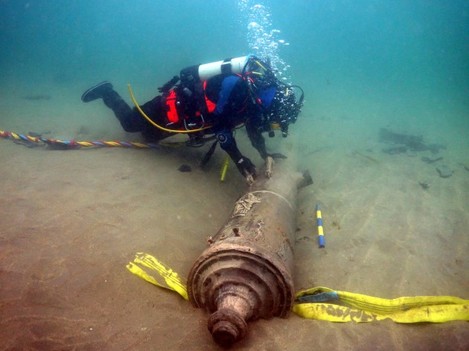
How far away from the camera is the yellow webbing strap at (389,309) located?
9.15 ft

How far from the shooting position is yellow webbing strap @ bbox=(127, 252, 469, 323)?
2.80 meters

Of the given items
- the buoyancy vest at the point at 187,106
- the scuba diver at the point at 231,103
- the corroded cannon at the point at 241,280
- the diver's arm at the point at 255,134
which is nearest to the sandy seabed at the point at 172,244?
the corroded cannon at the point at 241,280

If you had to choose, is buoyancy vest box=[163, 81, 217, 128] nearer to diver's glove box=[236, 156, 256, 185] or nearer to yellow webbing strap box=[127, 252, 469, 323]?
diver's glove box=[236, 156, 256, 185]

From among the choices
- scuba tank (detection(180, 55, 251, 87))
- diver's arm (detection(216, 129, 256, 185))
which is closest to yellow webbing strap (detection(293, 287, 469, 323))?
diver's arm (detection(216, 129, 256, 185))

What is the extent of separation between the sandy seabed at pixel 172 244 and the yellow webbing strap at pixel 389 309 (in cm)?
8

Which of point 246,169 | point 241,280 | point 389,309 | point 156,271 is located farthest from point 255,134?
point 389,309

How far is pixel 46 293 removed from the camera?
2.79 m

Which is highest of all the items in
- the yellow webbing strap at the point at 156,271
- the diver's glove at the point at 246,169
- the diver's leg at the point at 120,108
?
the diver's leg at the point at 120,108

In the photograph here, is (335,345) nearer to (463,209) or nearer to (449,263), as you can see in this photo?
(449,263)

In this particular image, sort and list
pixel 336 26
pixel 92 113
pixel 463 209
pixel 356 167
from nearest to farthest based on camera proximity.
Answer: pixel 463 209, pixel 356 167, pixel 92 113, pixel 336 26

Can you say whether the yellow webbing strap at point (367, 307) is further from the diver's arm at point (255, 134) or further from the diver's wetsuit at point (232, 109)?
the diver's arm at point (255, 134)

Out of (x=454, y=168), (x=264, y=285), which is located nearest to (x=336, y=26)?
(x=454, y=168)

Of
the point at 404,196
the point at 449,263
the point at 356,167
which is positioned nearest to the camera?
the point at 449,263

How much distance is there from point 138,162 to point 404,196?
20.0ft
